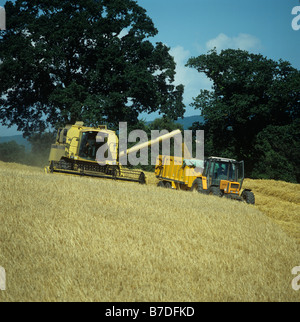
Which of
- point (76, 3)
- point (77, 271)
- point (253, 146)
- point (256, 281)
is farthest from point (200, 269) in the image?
point (253, 146)

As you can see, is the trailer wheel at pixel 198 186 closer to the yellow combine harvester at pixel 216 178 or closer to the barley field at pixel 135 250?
the yellow combine harvester at pixel 216 178

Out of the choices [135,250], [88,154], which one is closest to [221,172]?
[88,154]

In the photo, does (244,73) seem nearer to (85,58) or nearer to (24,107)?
(85,58)

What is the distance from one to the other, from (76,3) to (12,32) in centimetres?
578

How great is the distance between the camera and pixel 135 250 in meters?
7.52

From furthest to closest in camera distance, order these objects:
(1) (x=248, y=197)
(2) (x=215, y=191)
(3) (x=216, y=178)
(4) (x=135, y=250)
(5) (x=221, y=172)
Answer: (5) (x=221, y=172)
(3) (x=216, y=178)
(2) (x=215, y=191)
(1) (x=248, y=197)
(4) (x=135, y=250)

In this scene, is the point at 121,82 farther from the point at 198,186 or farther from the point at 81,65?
the point at 198,186

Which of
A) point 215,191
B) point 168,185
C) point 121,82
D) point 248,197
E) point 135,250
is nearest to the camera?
point 135,250

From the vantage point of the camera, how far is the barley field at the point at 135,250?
575 centimetres

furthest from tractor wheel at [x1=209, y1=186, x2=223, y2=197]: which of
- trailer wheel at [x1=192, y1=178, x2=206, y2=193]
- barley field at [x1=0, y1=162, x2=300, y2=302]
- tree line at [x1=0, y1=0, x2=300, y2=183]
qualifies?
tree line at [x1=0, y1=0, x2=300, y2=183]

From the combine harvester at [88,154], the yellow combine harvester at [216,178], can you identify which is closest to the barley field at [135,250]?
the yellow combine harvester at [216,178]

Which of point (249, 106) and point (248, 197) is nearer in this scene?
point (248, 197)

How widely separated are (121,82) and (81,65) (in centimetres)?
401

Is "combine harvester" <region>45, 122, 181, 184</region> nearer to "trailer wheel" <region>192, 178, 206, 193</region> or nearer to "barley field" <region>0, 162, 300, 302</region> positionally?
"trailer wheel" <region>192, 178, 206, 193</region>
